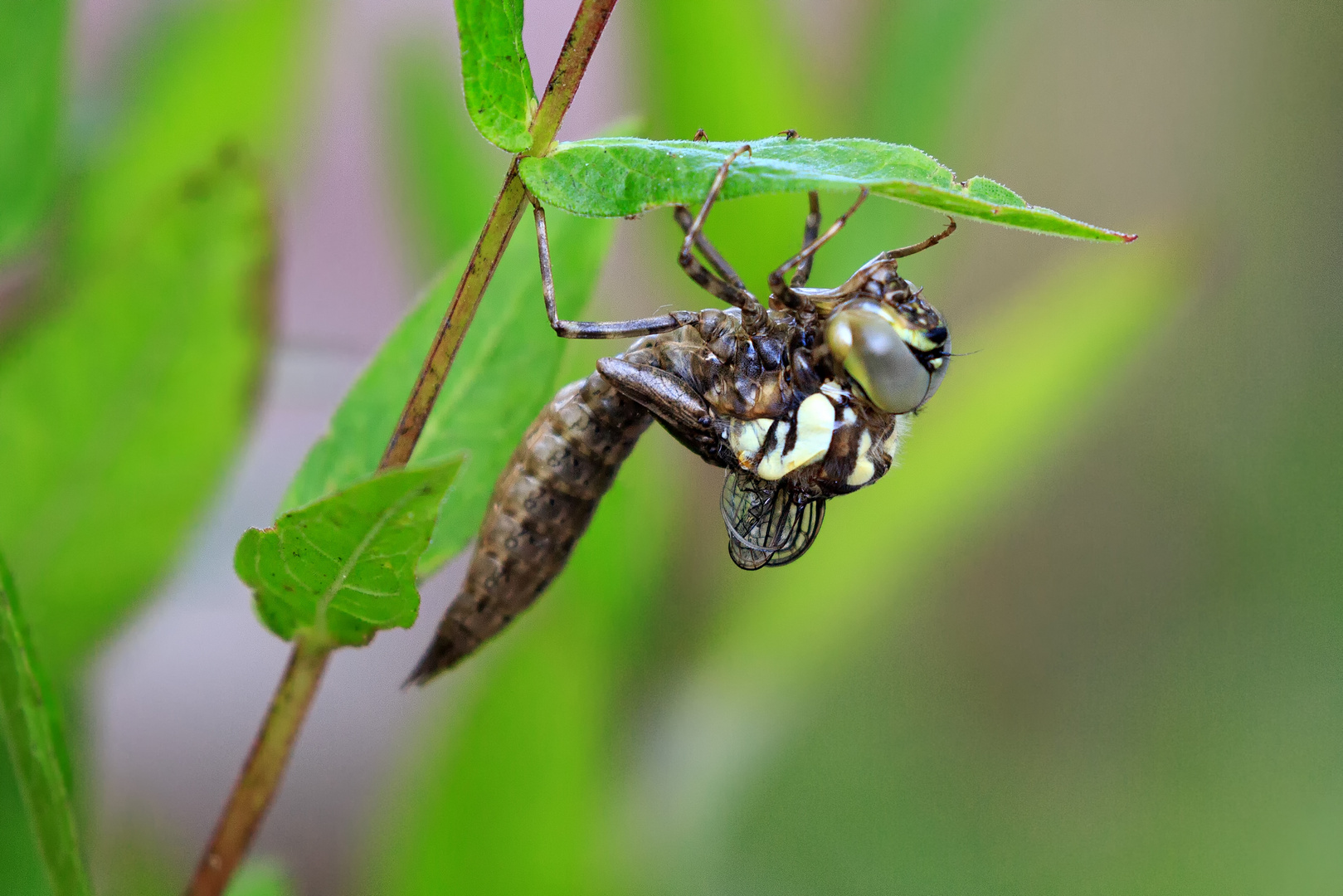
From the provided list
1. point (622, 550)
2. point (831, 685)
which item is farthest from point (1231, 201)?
point (622, 550)

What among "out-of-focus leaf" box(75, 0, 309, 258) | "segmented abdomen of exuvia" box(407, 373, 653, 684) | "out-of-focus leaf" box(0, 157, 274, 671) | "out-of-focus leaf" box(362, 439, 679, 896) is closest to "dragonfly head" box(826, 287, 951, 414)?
"segmented abdomen of exuvia" box(407, 373, 653, 684)

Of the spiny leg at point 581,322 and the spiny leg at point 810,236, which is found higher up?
the spiny leg at point 810,236

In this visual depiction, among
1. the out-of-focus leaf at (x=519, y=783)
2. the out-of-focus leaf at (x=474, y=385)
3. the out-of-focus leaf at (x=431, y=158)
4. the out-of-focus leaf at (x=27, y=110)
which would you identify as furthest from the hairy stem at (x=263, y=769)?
the out-of-focus leaf at (x=431, y=158)

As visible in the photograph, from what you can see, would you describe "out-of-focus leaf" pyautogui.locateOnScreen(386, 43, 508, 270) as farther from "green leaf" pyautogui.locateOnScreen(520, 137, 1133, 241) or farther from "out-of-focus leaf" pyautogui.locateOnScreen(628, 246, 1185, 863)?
"green leaf" pyautogui.locateOnScreen(520, 137, 1133, 241)

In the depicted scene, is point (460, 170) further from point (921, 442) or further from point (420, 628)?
point (420, 628)

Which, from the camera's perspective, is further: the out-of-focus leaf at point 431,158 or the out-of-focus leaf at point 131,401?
the out-of-focus leaf at point 431,158

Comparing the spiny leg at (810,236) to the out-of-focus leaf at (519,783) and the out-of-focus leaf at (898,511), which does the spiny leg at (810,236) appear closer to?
the out-of-focus leaf at (519,783)
